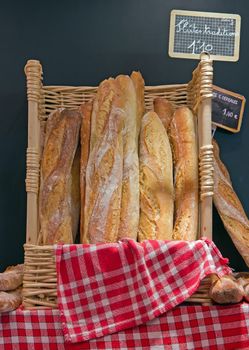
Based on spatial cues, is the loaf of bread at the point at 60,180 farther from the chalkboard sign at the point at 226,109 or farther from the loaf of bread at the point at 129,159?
the chalkboard sign at the point at 226,109

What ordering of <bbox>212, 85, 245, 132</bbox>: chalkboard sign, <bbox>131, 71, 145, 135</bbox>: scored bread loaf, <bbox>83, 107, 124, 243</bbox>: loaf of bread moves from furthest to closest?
<bbox>212, 85, 245, 132</bbox>: chalkboard sign → <bbox>131, 71, 145, 135</bbox>: scored bread loaf → <bbox>83, 107, 124, 243</bbox>: loaf of bread

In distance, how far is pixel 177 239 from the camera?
175 cm

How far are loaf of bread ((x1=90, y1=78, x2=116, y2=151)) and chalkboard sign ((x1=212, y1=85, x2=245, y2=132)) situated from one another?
0.47 meters

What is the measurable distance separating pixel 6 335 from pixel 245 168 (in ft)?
3.58

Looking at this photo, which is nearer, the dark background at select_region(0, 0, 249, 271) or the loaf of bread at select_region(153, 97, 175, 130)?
the loaf of bread at select_region(153, 97, 175, 130)

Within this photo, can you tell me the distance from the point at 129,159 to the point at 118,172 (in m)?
0.08

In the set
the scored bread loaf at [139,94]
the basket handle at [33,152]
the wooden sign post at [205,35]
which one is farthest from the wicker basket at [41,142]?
the wooden sign post at [205,35]

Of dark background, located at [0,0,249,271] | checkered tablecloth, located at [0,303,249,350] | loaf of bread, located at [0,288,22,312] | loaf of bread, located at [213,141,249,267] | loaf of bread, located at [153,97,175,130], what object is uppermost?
dark background, located at [0,0,249,271]

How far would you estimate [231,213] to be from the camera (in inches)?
75.6

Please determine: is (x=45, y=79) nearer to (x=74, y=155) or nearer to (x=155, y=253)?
(x=74, y=155)

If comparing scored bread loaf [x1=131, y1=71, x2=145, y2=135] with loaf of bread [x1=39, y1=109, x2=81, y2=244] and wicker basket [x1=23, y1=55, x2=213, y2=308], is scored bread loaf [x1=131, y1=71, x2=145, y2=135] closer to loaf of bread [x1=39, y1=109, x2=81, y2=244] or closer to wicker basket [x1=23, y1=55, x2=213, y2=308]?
wicker basket [x1=23, y1=55, x2=213, y2=308]

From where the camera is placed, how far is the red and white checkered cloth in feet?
5.23

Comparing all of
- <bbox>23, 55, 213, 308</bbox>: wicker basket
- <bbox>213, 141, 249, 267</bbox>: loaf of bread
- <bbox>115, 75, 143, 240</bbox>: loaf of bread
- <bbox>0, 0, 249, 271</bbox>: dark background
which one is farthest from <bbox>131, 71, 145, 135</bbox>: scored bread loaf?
<bbox>213, 141, 249, 267</bbox>: loaf of bread

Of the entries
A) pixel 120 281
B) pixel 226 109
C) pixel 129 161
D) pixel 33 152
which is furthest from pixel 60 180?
pixel 226 109
